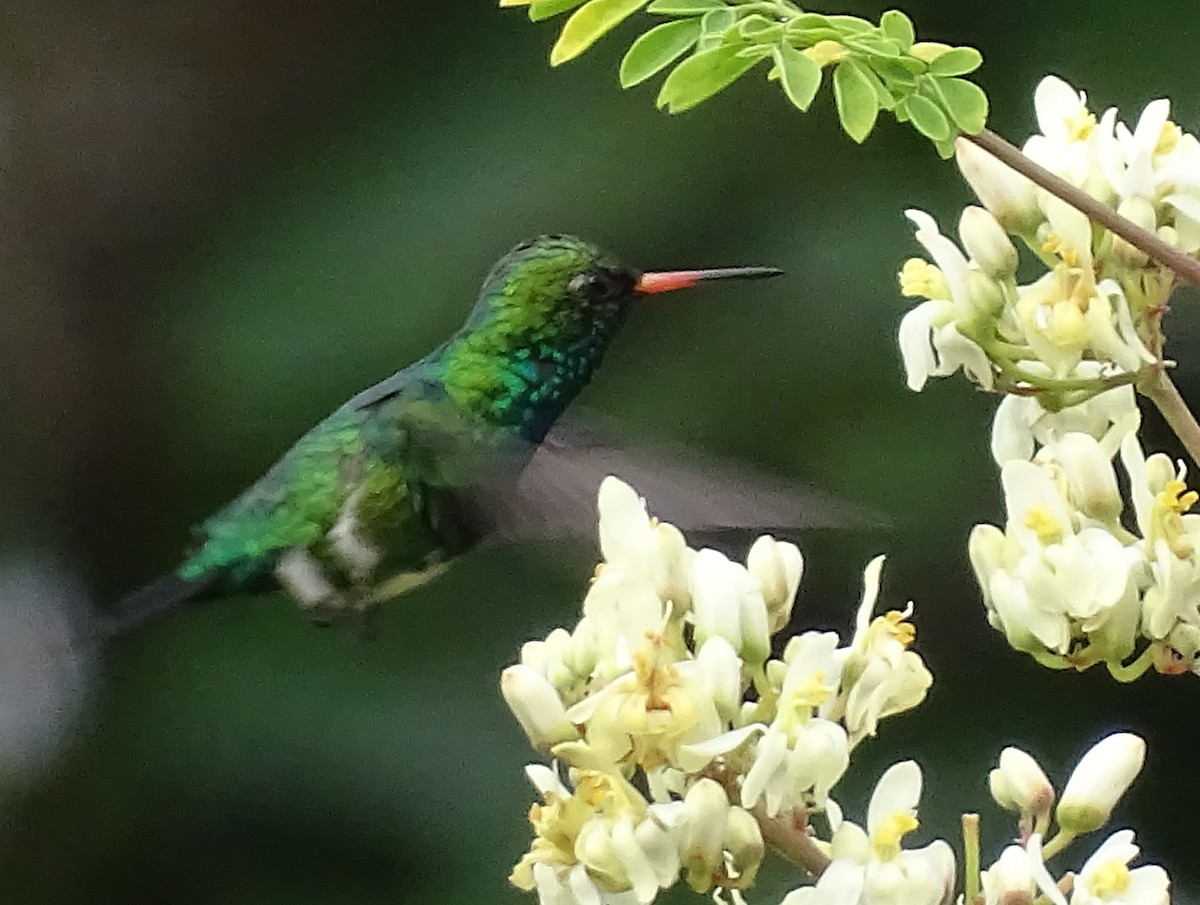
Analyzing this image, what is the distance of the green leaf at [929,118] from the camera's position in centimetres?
49

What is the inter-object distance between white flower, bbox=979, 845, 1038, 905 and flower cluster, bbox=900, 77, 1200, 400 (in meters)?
0.15

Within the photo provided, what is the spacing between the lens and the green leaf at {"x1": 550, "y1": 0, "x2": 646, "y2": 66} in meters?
0.49

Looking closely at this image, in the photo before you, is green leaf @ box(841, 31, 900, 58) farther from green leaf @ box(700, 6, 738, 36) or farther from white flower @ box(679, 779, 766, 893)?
white flower @ box(679, 779, 766, 893)

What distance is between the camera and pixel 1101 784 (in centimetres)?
57

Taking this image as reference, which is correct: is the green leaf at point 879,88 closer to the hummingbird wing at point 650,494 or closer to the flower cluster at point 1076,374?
the flower cluster at point 1076,374

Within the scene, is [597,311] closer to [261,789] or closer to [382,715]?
[382,715]

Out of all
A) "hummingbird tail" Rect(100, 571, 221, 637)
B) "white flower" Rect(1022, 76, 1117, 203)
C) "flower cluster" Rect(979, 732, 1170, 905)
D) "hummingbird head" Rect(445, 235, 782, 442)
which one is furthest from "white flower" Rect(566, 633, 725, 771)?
"hummingbird tail" Rect(100, 571, 221, 637)

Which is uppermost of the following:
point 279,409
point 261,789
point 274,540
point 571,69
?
point 571,69

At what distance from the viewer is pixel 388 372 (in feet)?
4.73

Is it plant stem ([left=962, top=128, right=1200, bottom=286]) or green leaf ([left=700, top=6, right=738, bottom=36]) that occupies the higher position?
green leaf ([left=700, top=6, right=738, bottom=36])

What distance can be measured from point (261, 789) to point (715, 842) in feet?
3.64

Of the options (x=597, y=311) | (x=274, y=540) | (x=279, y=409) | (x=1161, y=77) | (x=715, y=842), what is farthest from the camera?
(x=279, y=409)

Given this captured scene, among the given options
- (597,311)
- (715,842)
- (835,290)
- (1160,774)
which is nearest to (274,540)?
(597,311)

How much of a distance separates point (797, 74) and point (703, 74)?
3 centimetres
